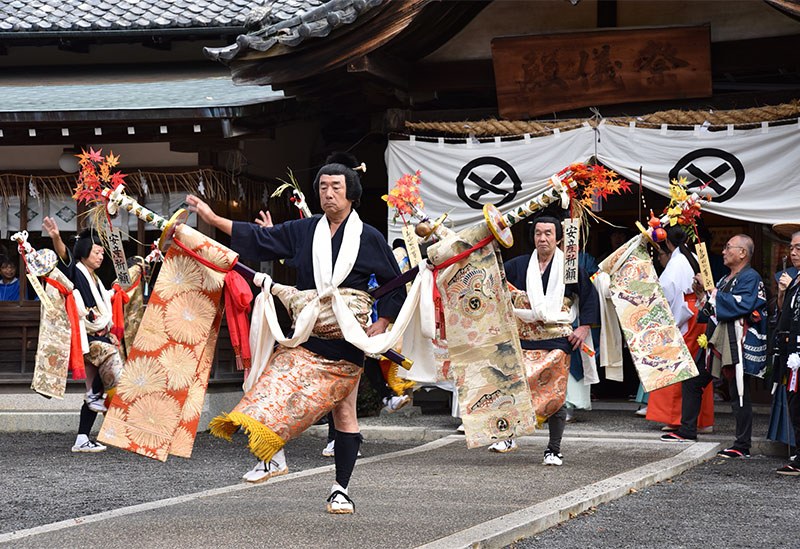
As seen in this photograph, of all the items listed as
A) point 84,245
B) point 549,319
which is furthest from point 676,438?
point 84,245

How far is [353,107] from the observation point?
10930 millimetres

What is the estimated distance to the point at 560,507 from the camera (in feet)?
18.5

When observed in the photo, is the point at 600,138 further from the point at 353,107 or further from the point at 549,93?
the point at 353,107

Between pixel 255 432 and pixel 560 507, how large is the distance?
1867mm

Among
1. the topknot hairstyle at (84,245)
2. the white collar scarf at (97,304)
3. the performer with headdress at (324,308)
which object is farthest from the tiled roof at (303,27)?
the performer with headdress at (324,308)

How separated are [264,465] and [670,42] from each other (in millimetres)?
6702

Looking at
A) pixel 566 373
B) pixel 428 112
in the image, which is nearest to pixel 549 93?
pixel 428 112

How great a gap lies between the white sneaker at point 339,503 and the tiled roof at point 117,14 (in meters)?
8.03

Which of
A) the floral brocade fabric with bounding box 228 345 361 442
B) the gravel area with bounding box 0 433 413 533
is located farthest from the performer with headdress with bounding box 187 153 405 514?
the gravel area with bounding box 0 433 413 533

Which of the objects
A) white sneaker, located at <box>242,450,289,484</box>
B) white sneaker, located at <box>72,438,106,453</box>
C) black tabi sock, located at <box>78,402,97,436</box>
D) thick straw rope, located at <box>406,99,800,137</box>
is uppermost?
thick straw rope, located at <box>406,99,800,137</box>

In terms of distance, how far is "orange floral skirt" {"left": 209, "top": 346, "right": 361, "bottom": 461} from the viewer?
499 centimetres

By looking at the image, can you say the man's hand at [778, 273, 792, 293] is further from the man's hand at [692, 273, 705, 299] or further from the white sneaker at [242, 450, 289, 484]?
the white sneaker at [242, 450, 289, 484]

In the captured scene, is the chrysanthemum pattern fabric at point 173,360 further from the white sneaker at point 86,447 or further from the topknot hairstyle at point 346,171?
the white sneaker at point 86,447

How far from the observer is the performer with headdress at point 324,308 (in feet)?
16.9
